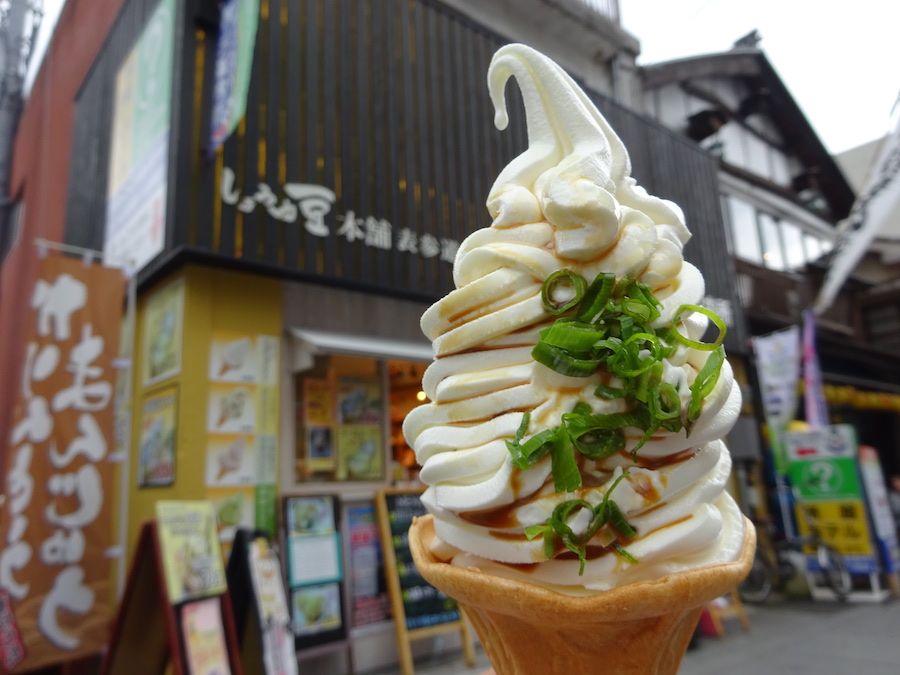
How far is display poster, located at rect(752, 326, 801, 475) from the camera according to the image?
370 inches

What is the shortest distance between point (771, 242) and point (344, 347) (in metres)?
11.4

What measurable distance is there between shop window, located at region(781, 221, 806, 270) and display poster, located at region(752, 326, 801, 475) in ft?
15.8

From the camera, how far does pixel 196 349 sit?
196 inches

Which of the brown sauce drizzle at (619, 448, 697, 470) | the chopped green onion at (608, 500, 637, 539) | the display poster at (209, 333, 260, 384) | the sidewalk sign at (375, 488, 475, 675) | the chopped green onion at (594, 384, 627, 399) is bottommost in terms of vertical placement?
the sidewalk sign at (375, 488, 475, 675)

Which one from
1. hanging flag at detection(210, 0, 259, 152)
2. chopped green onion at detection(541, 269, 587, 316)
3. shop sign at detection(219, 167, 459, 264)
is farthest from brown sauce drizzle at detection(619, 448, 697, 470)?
shop sign at detection(219, 167, 459, 264)

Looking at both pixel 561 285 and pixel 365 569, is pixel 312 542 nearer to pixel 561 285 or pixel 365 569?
pixel 365 569

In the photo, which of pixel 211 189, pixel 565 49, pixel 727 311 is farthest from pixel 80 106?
pixel 727 311

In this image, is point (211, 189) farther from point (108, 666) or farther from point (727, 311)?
point (727, 311)

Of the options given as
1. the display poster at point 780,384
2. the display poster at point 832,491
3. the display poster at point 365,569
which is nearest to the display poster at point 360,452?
the display poster at point 365,569

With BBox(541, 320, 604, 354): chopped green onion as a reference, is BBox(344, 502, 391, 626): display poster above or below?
below

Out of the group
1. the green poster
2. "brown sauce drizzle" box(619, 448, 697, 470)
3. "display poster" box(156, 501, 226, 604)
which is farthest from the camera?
the green poster

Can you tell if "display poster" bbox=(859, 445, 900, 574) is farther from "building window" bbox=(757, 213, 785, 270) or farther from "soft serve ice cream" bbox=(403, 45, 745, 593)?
"soft serve ice cream" bbox=(403, 45, 745, 593)

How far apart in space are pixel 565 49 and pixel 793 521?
8778mm

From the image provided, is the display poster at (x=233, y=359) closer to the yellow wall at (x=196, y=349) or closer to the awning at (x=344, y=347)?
the yellow wall at (x=196, y=349)
